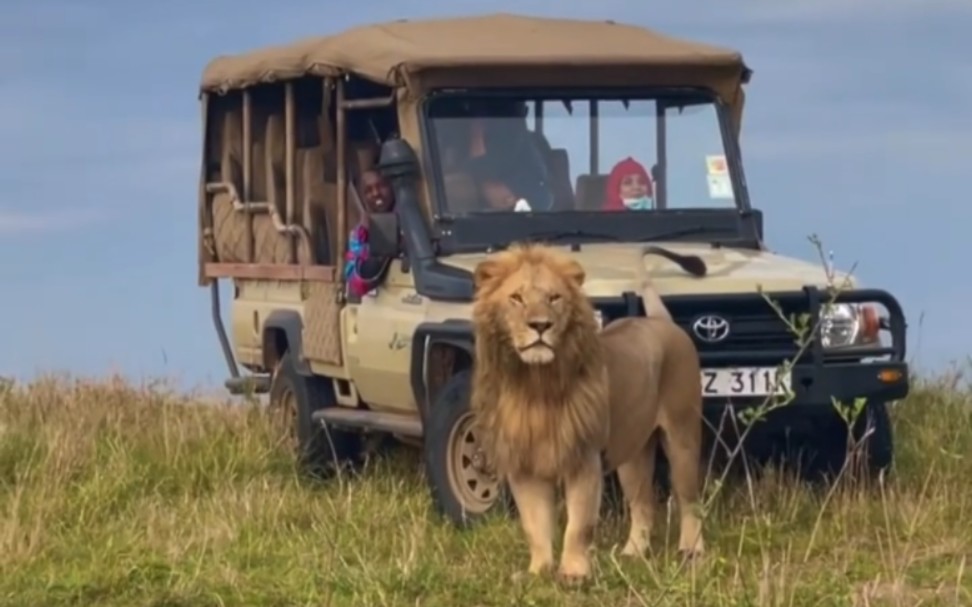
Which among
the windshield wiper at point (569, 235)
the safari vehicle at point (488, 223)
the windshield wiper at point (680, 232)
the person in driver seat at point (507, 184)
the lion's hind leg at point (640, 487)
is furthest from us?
the windshield wiper at point (680, 232)

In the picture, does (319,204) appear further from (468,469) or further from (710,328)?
(710,328)

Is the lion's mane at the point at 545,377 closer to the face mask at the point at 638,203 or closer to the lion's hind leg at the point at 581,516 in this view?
the lion's hind leg at the point at 581,516

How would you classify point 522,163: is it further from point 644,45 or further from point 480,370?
point 480,370

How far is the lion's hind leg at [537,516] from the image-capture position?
27.0ft

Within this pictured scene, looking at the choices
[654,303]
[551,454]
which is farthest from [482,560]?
[654,303]

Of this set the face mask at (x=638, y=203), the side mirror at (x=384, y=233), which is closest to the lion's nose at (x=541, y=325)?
the side mirror at (x=384, y=233)

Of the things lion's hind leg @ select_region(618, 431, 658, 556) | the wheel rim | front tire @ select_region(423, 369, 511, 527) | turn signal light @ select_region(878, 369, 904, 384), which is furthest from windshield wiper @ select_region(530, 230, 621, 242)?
lion's hind leg @ select_region(618, 431, 658, 556)

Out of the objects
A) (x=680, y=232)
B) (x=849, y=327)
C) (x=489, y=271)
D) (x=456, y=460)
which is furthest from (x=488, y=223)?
(x=489, y=271)

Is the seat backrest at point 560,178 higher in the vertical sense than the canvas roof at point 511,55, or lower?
lower

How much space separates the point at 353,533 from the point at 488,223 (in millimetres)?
1818

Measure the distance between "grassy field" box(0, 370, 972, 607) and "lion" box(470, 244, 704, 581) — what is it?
0.25 meters

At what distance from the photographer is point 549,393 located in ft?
27.3

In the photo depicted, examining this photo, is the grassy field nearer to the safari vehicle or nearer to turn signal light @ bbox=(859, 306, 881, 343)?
the safari vehicle

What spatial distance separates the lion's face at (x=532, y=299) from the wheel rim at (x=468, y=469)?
1565 mm
